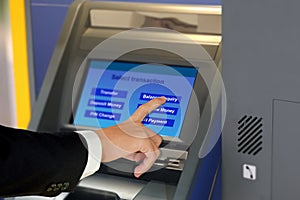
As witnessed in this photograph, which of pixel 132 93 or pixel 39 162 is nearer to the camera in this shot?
pixel 39 162

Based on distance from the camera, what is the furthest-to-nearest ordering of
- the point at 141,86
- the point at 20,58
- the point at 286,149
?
the point at 20,58 < the point at 141,86 < the point at 286,149

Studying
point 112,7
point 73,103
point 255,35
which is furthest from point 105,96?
point 255,35

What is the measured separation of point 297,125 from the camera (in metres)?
1.55

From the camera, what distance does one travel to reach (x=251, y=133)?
1636 millimetres

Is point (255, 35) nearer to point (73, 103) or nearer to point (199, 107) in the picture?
point (199, 107)

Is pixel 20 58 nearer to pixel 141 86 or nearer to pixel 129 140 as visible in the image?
pixel 141 86

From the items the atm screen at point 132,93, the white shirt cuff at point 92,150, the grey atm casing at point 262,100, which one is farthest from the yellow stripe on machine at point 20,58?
the grey atm casing at point 262,100

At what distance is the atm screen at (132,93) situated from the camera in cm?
197

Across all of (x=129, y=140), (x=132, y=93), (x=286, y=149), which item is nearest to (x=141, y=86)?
(x=132, y=93)

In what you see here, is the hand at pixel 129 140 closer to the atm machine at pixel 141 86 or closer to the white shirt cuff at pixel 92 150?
the white shirt cuff at pixel 92 150

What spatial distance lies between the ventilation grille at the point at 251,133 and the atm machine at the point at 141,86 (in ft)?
0.37

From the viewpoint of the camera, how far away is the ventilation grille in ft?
5.35

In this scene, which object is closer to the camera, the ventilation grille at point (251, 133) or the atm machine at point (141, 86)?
the ventilation grille at point (251, 133)

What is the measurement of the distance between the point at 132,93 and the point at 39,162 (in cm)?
55
